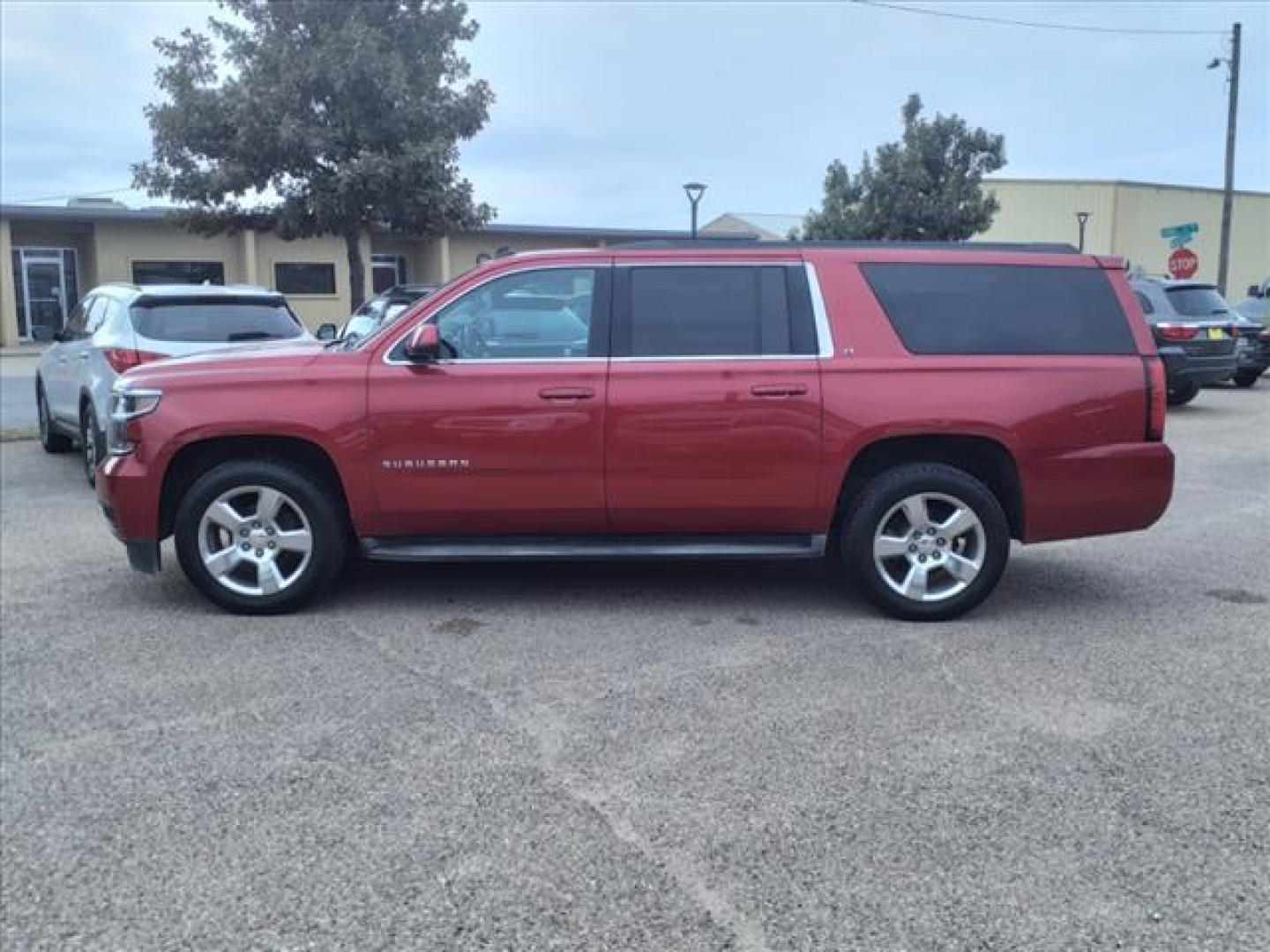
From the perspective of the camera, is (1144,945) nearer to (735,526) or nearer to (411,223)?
(735,526)

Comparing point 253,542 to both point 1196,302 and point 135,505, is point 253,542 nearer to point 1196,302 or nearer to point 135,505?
point 135,505

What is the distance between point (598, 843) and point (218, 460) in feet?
11.2

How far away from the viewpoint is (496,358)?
18.8ft

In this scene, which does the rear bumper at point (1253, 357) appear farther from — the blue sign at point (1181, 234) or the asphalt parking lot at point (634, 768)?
the asphalt parking lot at point (634, 768)

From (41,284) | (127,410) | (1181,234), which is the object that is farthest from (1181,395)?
(41,284)

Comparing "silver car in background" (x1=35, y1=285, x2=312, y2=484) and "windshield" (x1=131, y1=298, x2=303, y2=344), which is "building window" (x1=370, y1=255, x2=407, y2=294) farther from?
"windshield" (x1=131, y1=298, x2=303, y2=344)

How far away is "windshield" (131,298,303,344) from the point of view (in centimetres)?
920

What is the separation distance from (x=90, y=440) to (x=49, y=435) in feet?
8.37

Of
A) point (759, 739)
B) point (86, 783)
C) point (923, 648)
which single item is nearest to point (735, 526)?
point (923, 648)

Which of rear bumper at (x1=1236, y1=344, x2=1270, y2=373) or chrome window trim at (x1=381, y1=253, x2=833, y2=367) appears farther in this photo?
rear bumper at (x1=1236, y1=344, x2=1270, y2=373)

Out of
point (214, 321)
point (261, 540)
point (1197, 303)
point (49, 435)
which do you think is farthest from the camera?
point (1197, 303)

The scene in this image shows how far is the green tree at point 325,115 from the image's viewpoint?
1622cm

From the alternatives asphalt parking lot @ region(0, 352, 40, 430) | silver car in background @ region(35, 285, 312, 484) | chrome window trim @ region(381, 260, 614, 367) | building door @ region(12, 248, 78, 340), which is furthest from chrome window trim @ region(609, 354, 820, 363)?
building door @ region(12, 248, 78, 340)

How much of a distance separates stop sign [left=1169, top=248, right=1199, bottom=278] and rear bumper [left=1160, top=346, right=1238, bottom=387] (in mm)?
7031
